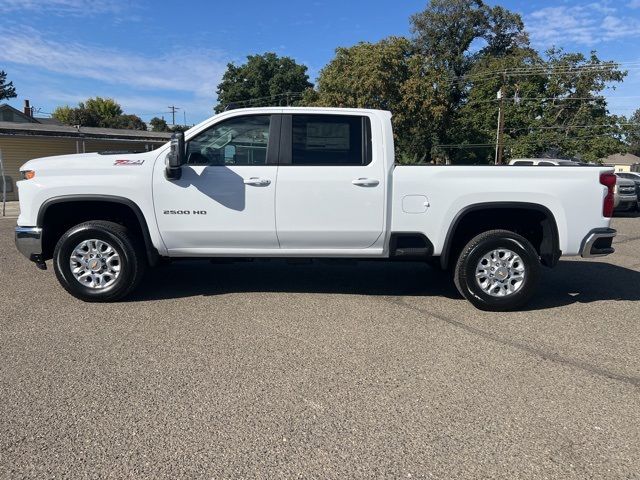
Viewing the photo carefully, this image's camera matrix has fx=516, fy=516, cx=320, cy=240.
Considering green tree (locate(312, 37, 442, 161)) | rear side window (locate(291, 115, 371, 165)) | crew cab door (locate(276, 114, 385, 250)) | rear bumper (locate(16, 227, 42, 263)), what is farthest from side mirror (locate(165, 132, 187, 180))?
green tree (locate(312, 37, 442, 161))

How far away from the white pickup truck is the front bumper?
0.4 inches

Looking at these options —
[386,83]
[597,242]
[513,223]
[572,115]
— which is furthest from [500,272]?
[572,115]

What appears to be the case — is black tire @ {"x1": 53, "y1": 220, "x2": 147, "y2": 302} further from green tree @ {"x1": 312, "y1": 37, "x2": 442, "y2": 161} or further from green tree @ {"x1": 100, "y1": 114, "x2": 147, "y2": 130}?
green tree @ {"x1": 100, "y1": 114, "x2": 147, "y2": 130}

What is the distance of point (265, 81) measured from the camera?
2382 inches

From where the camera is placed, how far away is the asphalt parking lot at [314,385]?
9.04ft

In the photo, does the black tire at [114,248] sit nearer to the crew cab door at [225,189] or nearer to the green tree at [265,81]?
the crew cab door at [225,189]

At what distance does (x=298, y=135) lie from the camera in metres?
5.40

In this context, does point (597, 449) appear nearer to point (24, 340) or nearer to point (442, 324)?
point (442, 324)

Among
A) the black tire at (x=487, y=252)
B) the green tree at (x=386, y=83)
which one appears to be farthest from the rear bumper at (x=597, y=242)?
the green tree at (x=386, y=83)

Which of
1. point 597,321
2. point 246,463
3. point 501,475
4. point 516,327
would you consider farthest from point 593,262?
point 246,463

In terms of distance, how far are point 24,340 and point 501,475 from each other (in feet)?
12.7

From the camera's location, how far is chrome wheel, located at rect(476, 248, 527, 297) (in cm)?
534

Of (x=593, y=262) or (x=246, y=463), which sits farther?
(x=593, y=262)

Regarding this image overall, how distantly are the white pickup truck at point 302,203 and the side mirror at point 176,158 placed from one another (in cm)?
3
